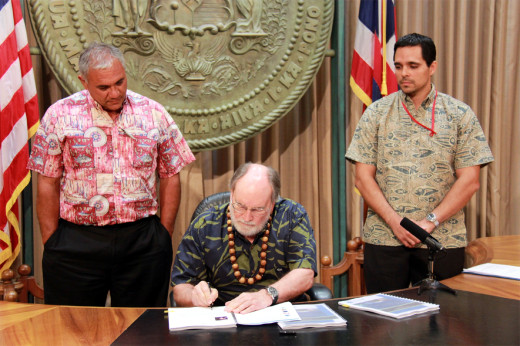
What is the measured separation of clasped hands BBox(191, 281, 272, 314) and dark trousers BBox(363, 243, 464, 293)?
37.0 inches

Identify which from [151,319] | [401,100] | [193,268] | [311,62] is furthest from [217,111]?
[151,319]

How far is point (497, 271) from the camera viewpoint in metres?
2.38

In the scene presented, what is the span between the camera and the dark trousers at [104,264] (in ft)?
8.04

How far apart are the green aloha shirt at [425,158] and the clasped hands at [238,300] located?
3.21ft

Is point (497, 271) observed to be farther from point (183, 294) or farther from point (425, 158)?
point (183, 294)

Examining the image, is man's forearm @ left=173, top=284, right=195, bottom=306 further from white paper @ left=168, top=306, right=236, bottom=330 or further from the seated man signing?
white paper @ left=168, top=306, right=236, bottom=330

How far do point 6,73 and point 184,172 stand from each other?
114cm

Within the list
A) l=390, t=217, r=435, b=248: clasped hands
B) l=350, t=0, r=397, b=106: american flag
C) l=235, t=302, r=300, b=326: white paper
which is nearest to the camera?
l=235, t=302, r=300, b=326: white paper

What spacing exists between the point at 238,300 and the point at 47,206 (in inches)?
45.0

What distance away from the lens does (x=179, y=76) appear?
3.27 m

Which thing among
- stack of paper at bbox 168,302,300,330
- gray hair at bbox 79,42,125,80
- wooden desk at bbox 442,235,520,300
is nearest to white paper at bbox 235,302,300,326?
stack of paper at bbox 168,302,300,330

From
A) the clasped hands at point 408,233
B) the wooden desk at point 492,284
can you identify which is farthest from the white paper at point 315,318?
the clasped hands at point 408,233

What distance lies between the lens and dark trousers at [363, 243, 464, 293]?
2.60m

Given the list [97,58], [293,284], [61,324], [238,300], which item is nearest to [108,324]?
[61,324]
